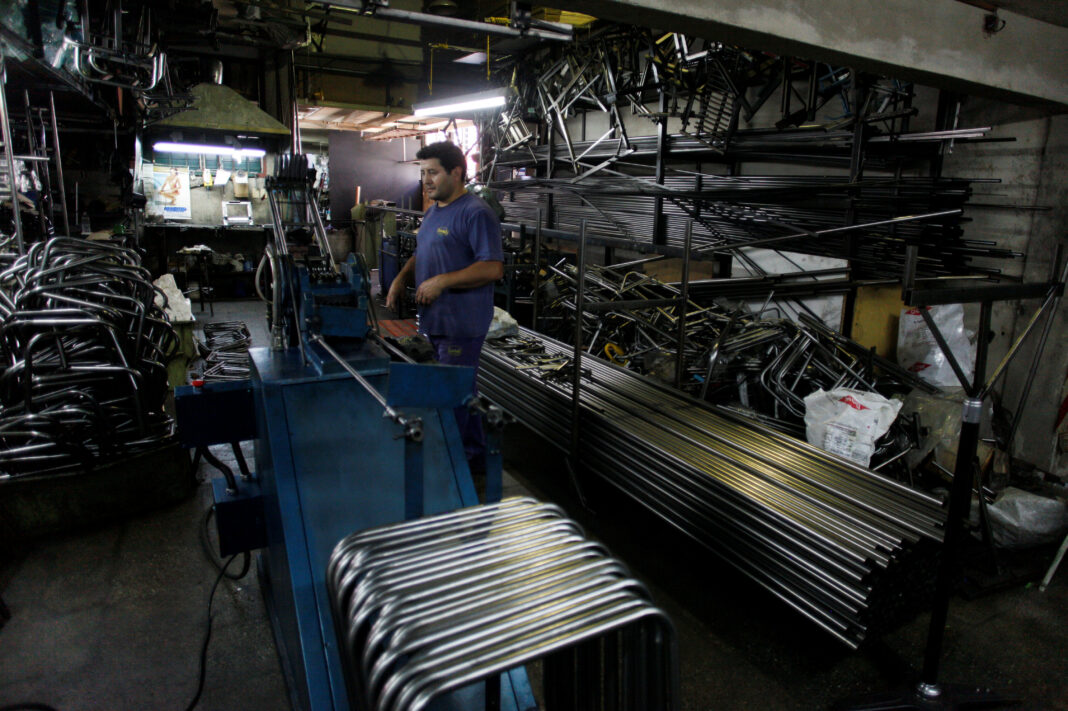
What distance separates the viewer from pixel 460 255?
3.38 metres

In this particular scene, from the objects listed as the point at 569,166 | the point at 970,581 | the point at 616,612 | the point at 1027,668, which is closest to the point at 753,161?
the point at 569,166

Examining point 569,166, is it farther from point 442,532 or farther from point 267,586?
point 442,532

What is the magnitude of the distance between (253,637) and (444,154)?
2369mm

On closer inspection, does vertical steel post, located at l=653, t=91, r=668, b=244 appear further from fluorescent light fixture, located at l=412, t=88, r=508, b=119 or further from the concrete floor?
the concrete floor

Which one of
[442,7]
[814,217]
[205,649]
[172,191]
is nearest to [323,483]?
[205,649]

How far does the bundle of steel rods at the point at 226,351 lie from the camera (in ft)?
16.1

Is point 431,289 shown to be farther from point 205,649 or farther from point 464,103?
point 464,103

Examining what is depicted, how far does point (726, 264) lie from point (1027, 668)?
4.55 metres

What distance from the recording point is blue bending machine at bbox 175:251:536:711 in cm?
160

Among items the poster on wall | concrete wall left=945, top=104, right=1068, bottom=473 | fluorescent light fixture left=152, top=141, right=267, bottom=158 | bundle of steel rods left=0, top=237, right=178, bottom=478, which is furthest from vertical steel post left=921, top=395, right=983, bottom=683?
the poster on wall

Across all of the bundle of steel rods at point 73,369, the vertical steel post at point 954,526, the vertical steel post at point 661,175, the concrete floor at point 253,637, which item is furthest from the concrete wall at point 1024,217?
the bundle of steel rods at point 73,369

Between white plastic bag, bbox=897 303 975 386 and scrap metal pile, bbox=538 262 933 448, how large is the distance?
1.03ft

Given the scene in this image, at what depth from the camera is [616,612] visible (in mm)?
1012

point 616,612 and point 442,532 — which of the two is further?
point 442,532
